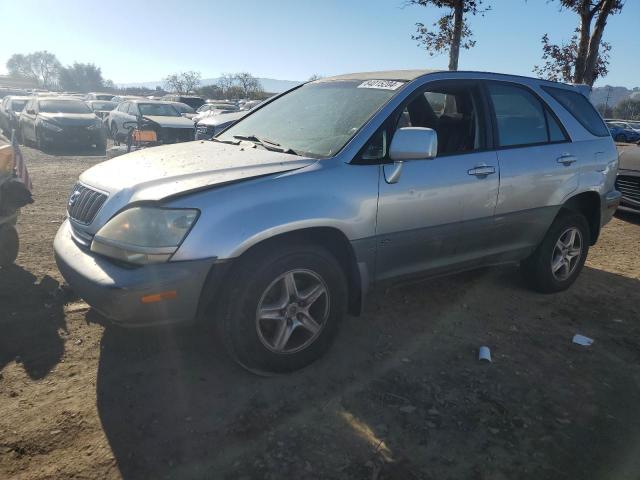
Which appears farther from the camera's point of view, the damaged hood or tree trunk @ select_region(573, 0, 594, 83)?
tree trunk @ select_region(573, 0, 594, 83)

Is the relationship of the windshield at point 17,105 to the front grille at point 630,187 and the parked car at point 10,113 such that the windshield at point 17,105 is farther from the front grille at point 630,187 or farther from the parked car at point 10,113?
the front grille at point 630,187

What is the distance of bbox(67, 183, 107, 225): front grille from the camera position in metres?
2.98

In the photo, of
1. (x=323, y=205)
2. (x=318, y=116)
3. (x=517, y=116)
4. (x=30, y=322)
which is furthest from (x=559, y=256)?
(x=30, y=322)

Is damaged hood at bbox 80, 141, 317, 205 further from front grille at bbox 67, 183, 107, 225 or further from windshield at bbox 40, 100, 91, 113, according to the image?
windshield at bbox 40, 100, 91, 113

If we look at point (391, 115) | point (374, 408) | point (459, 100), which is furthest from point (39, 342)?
point (459, 100)

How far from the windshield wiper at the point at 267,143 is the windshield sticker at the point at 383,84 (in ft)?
2.67

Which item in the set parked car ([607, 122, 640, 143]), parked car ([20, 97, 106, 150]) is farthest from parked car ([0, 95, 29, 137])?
parked car ([607, 122, 640, 143])

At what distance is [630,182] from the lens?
8312mm

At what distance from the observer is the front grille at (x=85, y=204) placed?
9.78 ft

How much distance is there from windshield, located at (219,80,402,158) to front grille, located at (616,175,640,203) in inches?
256

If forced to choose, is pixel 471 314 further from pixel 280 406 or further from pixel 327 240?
pixel 280 406

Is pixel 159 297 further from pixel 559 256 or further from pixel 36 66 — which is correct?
pixel 36 66

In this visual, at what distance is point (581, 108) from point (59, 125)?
14682 millimetres

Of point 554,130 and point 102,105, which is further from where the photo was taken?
point 102,105
